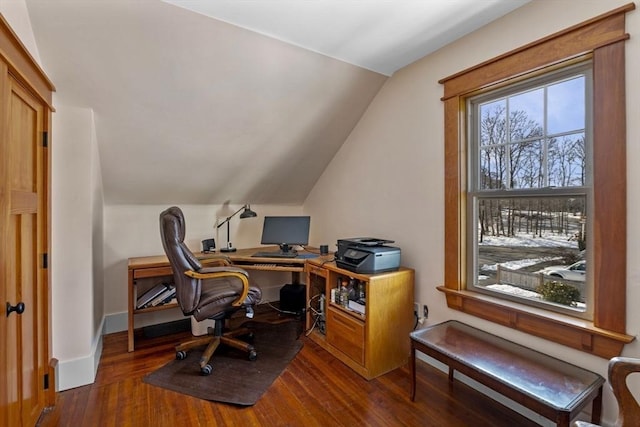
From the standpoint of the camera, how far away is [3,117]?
4.19 ft

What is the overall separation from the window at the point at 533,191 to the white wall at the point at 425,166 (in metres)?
0.21

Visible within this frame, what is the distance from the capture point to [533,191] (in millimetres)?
1899

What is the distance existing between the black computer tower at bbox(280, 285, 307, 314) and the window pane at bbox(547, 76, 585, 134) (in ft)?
8.89

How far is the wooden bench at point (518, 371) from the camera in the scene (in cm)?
137

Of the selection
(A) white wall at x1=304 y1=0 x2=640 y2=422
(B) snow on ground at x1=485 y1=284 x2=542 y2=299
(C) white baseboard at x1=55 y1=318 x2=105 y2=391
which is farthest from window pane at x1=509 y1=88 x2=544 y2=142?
(C) white baseboard at x1=55 y1=318 x2=105 y2=391

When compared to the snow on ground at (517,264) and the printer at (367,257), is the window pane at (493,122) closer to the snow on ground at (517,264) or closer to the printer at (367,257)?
the snow on ground at (517,264)

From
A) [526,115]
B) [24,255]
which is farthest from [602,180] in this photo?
[24,255]

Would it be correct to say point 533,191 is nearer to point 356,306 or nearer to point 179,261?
point 356,306

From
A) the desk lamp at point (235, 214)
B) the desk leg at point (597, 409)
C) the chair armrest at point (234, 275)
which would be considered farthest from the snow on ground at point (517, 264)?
the desk lamp at point (235, 214)

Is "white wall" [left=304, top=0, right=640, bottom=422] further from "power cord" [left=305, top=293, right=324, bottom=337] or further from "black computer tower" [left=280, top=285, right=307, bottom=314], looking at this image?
"power cord" [left=305, top=293, right=324, bottom=337]

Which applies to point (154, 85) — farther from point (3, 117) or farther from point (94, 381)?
point (94, 381)

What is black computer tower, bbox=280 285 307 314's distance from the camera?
3.54 meters

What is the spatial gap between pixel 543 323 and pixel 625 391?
657mm

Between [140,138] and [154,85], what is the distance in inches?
21.2
